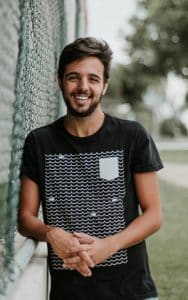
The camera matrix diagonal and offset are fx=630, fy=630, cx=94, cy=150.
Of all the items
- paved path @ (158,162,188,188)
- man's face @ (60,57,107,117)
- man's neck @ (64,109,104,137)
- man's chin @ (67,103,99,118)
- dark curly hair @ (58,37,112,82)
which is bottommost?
paved path @ (158,162,188,188)

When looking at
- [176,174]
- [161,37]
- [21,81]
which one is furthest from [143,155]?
[161,37]

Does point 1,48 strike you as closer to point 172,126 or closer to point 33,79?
point 33,79

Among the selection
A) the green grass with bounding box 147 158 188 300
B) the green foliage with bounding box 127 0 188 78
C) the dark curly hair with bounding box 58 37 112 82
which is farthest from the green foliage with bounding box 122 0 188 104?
the dark curly hair with bounding box 58 37 112 82

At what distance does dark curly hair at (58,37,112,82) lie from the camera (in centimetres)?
208

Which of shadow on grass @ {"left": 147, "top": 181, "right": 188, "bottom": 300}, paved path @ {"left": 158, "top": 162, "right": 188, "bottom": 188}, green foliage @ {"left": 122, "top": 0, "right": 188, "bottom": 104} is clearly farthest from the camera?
green foliage @ {"left": 122, "top": 0, "right": 188, "bottom": 104}

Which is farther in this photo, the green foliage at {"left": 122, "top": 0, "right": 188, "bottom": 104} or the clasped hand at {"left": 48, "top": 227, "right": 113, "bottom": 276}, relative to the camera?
the green foliage at {"left": 122, "top": 0, "right": 188, "bottom": 104}

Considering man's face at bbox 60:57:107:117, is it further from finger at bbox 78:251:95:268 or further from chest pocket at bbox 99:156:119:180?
finger at bbox 78:251:95:268

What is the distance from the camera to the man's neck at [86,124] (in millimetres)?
2100

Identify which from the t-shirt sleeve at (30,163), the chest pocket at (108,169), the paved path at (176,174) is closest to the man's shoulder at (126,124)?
the chest pocket at (108,169)

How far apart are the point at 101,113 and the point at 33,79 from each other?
1.97 feet

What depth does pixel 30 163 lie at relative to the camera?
Result: 6.91ft

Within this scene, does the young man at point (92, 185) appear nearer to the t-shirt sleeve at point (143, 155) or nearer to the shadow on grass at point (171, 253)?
the t-shirt sleeve at point (143, 155)

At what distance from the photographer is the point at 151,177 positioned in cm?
208

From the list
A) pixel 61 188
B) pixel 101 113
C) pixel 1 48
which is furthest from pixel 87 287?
pixel 1 48
